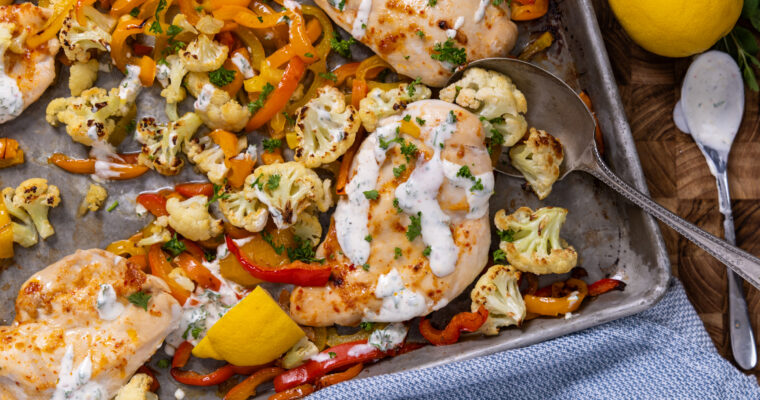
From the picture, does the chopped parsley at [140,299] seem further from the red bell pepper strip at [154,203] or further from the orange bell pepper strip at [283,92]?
the orange bell pepper strip at [283,92]

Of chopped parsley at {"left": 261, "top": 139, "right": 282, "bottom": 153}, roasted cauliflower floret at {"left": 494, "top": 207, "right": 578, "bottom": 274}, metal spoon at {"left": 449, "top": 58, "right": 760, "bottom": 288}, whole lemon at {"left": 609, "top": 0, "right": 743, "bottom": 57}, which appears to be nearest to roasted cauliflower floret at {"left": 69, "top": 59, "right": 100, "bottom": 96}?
chopped parsley at {"left": 261, "top": 139, "right": 282, "bottom": 153}

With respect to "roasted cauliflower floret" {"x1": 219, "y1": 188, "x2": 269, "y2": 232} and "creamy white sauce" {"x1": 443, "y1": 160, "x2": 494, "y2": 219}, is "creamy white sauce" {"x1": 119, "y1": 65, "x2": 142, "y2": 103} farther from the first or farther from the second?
"creamy white sauce" {"x1": 443, "y1": 160, "x2": 494, "y2": 219}

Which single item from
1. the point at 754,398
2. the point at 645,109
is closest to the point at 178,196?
the point at 645,109

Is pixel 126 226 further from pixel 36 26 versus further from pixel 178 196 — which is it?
pixel 36 26

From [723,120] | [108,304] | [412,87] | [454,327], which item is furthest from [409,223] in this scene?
[723,120]

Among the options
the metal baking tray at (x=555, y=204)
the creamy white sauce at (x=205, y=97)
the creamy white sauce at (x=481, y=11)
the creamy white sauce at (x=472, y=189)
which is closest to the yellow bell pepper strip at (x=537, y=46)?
the metal baking tray at (x=555, y=204)

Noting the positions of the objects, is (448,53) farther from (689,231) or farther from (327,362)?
(327,362)
